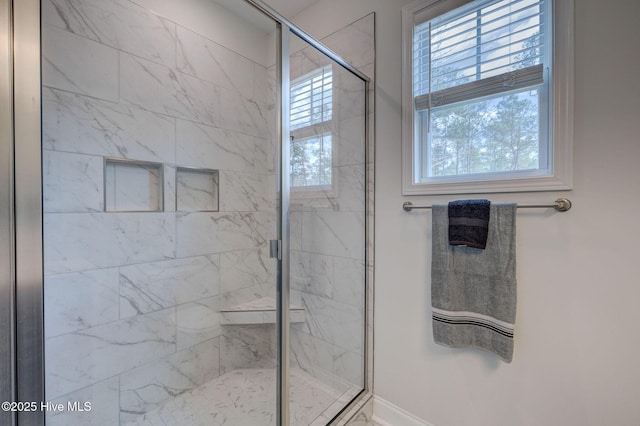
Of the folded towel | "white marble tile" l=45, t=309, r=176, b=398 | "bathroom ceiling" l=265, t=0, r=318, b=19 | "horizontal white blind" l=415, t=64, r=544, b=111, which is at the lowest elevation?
"white marble tile" l=45, t=309, r=176, b=398

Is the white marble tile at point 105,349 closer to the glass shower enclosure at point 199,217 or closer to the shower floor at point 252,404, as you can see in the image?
the glass shower enclosure at point 199,217

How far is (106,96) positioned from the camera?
4.52 ft

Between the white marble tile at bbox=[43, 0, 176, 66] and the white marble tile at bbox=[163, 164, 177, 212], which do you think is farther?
the white marble tile at bbox=[163, 164, 177, 212]

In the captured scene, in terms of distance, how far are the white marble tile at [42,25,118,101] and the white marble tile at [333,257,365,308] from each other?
1.56 meters

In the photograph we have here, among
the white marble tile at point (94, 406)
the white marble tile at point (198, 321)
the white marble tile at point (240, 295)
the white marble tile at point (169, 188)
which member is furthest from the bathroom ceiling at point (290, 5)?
the white marble tile at point (94, 406)

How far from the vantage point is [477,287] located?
1198 mm

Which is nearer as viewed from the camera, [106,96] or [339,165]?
[106,96]

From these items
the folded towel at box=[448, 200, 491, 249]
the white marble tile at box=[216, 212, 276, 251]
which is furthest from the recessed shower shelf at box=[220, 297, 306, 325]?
the folded towel at box=[448, 200, 491, 249]

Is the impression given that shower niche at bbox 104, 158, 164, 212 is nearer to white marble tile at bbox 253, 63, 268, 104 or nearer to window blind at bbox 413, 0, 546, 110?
white marble tile at bbox 253, 63, 268, 104

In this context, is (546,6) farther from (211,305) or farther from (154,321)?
(154,321)

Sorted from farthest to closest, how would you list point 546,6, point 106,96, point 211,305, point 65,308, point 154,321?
point 211,305 → point 154,321 → point 106,96 → point 65,308 → point 546,6

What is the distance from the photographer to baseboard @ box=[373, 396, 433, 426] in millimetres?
1423

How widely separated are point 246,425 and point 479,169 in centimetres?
181

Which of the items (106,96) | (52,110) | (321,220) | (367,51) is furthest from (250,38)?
(321,220)
